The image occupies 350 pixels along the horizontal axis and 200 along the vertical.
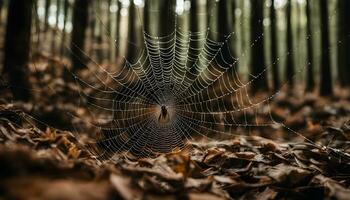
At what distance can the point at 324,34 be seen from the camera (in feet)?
47.5

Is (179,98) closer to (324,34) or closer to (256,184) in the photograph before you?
(256,184)

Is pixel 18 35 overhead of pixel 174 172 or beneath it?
overhead

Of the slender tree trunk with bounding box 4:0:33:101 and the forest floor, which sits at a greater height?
the slender tree trunk with bounding box 4:0:33:101

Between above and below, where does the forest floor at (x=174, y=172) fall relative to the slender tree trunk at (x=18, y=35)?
below

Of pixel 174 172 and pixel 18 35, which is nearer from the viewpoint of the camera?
pixel 174 172

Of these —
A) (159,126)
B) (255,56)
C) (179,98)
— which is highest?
(255,56)

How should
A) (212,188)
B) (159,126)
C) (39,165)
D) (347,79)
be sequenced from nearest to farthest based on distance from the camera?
(39,165) → (212,188) → (159,126) → (347,79)

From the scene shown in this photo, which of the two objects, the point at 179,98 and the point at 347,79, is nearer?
the point at 179,98

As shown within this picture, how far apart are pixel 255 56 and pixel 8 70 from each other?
11.8 meters

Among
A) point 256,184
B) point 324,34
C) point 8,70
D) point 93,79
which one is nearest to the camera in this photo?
point 256,184

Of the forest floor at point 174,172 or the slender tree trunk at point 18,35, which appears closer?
the forest floor at point 174,172

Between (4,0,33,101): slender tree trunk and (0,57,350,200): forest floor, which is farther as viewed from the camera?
(4,0,33,101): slender tree trunk

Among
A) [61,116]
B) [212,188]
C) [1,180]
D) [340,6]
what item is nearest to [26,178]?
[1,180]

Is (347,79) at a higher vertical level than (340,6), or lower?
lower
